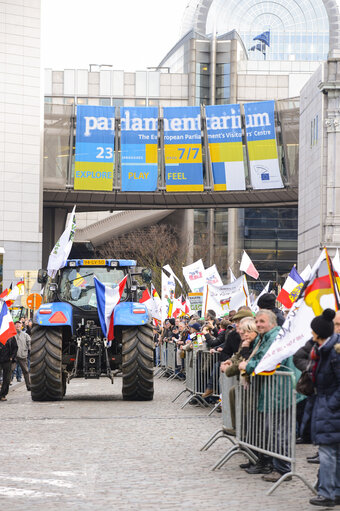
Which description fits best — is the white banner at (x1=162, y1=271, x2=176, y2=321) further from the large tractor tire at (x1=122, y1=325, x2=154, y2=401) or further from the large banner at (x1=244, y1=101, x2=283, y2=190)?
the large banner at (x1=244, y1=101, x2=283, y2=190)

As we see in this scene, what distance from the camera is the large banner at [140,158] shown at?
196 feet

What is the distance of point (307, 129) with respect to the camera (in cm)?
5288

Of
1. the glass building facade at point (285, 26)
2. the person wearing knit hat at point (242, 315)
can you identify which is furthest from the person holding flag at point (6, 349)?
the glass building facade at point (285, 26)

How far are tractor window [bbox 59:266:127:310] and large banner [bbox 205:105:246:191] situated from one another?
40399 millimetres

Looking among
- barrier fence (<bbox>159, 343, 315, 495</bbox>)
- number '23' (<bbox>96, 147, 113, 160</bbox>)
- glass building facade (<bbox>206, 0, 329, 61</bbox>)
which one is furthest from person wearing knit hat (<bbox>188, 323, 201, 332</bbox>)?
glass building facade (<bbox>206, 0, 329, 61</bbox>)

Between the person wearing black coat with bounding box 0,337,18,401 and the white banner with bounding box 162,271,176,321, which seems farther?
the white banner with bounding box 162,271,176,321

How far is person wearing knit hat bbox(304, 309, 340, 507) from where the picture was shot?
813 cm

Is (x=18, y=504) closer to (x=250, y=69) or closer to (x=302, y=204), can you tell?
(x=302, y=204)

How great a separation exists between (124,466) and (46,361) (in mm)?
8028

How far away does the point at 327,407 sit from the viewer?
8.15 metres

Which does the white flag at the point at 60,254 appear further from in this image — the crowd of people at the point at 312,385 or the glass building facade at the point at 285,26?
the glass building facade at the point at 285,26

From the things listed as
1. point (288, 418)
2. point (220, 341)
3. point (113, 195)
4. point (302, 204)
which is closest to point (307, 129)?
point (302, 204)

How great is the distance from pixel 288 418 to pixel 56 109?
55407mm

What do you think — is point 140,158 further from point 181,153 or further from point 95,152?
point 95,152
